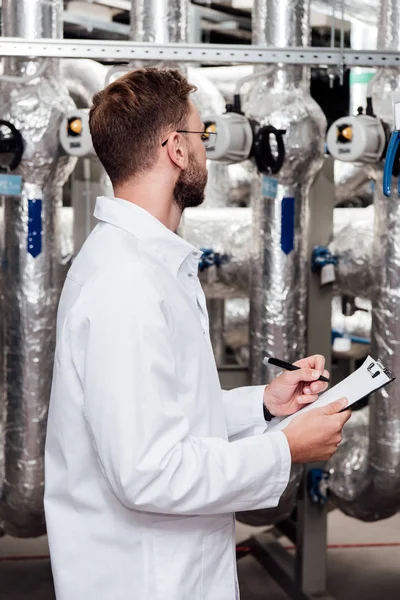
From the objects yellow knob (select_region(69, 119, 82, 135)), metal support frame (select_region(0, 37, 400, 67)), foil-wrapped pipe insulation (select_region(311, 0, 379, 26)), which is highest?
foil-wrapped pipe insulation (select_region(311, 0, 379, 26))

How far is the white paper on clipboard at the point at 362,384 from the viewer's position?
1089 millimetres

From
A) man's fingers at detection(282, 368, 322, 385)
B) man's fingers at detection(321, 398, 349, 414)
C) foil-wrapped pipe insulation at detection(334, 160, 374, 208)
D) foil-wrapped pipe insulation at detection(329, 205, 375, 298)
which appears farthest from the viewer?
foil-wrapped pipe insulation at detection(334, 160, 374, 208)

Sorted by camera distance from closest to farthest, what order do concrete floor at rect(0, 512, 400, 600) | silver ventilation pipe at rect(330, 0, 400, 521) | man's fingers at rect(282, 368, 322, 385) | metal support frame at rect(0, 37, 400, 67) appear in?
1. man's fingers at rect(282, 368, 322, 385)
2. metal support frame at rect(0, 37, 400, 67)
3. silver ventilation pipe at rect(330, 0, 400, 521)
4. concrete floor at rect(0, 512, 400, 600)

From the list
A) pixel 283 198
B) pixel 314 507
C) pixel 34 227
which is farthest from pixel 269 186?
pixel 314 507

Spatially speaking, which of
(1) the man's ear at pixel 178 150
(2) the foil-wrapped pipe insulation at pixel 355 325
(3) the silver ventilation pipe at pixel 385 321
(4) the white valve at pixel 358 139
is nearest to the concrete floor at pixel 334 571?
(3) the silver ventilation pipe at pixel 385 321

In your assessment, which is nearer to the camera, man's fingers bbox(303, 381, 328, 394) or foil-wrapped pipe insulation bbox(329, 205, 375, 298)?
man's fingers bbox(303, 381, 328, 394)

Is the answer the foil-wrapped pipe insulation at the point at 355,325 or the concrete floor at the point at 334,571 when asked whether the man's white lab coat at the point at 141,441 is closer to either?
the concrete floor at the point at 334,571

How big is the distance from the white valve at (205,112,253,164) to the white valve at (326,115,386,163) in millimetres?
195

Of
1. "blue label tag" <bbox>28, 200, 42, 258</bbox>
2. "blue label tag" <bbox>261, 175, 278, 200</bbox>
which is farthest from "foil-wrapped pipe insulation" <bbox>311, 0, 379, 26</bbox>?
"blue label tag" <bbox>28, 200, 42, 258</bbox>

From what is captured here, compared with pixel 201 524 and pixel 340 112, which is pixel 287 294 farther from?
pixel 340 112

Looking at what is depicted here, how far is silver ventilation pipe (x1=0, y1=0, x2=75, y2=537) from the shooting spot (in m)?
1.91

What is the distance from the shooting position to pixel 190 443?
1.00 m

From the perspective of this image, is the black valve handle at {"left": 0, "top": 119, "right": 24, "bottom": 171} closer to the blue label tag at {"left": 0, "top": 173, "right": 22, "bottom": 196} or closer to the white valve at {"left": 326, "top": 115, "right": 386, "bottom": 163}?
the blue label tag at {"left": 0, "top": 173, "right": 22, "bottom": 196}

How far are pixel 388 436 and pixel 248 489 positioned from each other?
1.05 m
